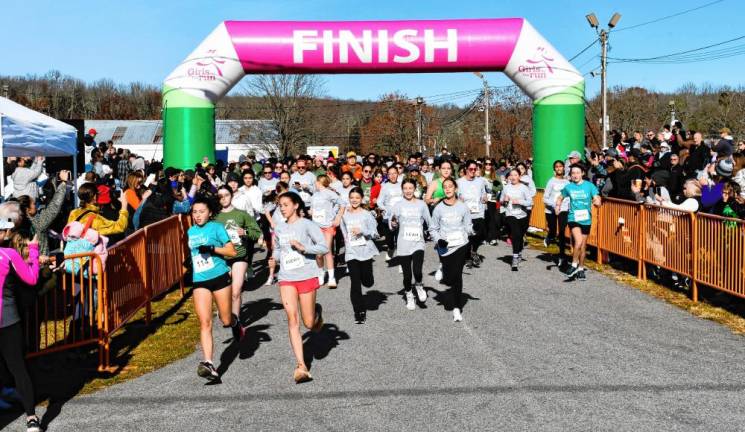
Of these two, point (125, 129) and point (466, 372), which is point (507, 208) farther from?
point (125, 129)

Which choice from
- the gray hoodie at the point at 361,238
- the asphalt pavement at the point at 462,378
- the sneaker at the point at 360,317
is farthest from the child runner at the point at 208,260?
the gray hoodie at the point at 361,238

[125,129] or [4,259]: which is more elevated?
[125,129]

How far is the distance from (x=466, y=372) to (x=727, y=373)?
7.57 feet

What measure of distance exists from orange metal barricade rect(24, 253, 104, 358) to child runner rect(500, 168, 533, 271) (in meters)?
7.96

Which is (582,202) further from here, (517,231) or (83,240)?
(83,240)

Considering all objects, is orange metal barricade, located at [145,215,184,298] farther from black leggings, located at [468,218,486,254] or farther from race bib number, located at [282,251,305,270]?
black leggings, located at [468,218,486,254]

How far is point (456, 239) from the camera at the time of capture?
9617 mm

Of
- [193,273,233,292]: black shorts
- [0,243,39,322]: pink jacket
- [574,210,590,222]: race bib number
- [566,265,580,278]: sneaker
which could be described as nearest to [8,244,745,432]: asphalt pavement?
[193,273,233,292]: black shorts

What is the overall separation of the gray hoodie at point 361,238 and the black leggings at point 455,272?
967mm

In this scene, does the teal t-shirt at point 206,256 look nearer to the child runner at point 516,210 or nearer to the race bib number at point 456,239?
the race bib number at point 456,239

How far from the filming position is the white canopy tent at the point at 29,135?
11.3 m

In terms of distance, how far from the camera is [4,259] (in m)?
5.39

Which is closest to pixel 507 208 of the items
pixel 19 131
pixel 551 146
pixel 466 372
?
pixel 551 146

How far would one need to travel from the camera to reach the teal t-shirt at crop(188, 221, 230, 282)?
23.1 feet
